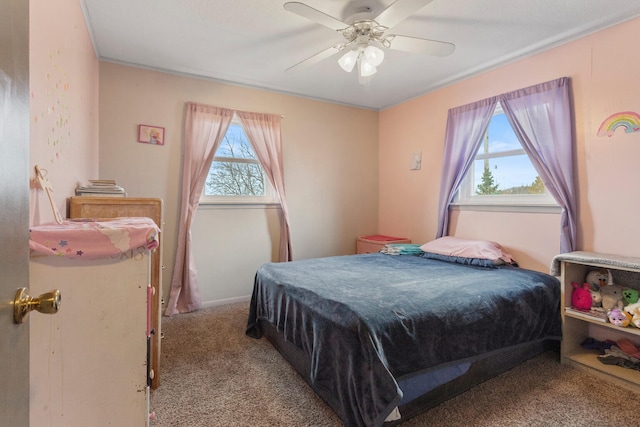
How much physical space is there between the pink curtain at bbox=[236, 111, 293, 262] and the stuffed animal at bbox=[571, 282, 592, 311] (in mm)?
2576

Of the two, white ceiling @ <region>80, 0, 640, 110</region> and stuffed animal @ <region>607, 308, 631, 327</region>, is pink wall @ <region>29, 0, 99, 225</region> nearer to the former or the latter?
white ceiling @ <region>80, 0, 640, 110</region>

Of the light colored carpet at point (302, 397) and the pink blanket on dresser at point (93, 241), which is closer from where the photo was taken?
the pink blanket on dresser at point (93, 241)

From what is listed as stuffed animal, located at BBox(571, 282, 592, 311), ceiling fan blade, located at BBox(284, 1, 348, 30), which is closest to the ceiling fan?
ceiling fan blade, located at BBox(284, 1, 348, 30)

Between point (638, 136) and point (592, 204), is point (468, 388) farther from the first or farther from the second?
point (638, 136)

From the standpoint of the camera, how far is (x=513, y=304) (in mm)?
1972

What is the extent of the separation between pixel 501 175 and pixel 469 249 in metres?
0.84

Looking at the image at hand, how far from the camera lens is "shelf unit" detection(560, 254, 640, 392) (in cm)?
194

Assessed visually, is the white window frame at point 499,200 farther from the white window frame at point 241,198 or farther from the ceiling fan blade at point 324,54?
the white window frame at point 241,198

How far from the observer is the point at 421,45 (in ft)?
6.93

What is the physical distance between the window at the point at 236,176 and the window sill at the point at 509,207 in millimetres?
2087

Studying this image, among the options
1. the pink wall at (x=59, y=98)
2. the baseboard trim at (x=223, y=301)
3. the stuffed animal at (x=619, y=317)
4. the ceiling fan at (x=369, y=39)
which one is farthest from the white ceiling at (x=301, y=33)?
the baseboard trim at (x=223, y=301)

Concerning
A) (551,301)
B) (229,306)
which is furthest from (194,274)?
(551,301)

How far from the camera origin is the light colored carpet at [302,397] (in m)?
1.59

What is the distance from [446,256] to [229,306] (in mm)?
2275
